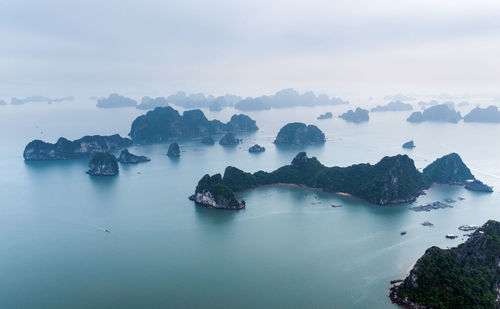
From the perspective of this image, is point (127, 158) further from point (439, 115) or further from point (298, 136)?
point (439, 115)

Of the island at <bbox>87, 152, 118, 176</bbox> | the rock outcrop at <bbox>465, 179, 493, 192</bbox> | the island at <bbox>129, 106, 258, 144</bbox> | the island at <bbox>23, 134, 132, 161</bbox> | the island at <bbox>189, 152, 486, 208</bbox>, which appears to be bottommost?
the rock outcrop at <bbox>465, 179, 493, 192</bbox>

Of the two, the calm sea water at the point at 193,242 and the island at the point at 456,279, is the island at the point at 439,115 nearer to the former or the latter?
the calm sea water at the point at 193,242

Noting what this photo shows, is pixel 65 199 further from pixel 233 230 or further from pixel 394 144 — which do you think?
pixel 394 144

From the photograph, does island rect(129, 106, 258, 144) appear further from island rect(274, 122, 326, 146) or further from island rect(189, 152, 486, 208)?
island rect(189, 152, 486, 208)

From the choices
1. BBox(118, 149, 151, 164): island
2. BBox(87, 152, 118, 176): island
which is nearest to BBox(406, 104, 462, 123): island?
BBox(118, 149, 151, 164): island

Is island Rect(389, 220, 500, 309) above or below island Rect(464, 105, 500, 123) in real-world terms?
below

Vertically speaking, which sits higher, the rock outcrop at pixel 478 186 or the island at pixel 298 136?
the island at pixel 298 136

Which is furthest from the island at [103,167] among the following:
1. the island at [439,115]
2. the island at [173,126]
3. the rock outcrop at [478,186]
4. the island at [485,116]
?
the island at [485,116]

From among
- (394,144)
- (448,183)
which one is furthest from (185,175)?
(394,144)
